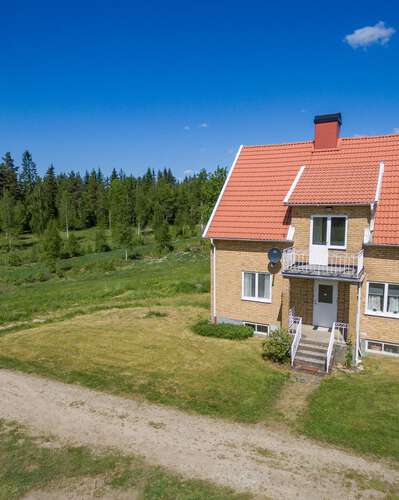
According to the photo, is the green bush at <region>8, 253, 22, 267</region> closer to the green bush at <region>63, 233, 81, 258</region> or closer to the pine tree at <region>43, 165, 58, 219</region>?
the green bush at <region>63, 233, 81, 258</region>

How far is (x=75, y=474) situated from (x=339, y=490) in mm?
5818

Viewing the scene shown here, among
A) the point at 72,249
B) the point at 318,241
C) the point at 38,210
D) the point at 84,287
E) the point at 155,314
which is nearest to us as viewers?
the point at 318,241

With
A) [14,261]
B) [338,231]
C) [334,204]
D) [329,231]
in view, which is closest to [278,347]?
[329,231]

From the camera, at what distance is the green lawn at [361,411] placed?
10047mm

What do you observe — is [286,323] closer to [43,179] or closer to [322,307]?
[322,307]

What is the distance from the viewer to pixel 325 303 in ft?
56.1

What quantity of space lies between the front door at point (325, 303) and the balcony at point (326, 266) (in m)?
1.16

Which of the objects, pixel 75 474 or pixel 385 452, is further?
pixel 385 452

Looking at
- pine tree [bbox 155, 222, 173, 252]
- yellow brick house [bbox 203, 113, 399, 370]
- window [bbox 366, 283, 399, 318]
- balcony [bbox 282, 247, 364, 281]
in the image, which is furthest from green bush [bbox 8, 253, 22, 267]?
window [bbox 366, 283, 399, 318]

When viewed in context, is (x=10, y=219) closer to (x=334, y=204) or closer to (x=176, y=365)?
(x=176, y=365)

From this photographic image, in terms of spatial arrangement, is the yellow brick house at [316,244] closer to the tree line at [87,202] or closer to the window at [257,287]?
the window at [257,287]

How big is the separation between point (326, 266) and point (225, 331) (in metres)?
5.51

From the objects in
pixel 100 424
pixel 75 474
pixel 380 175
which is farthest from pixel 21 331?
pixel 380 175

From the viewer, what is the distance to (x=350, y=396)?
12.5 m
